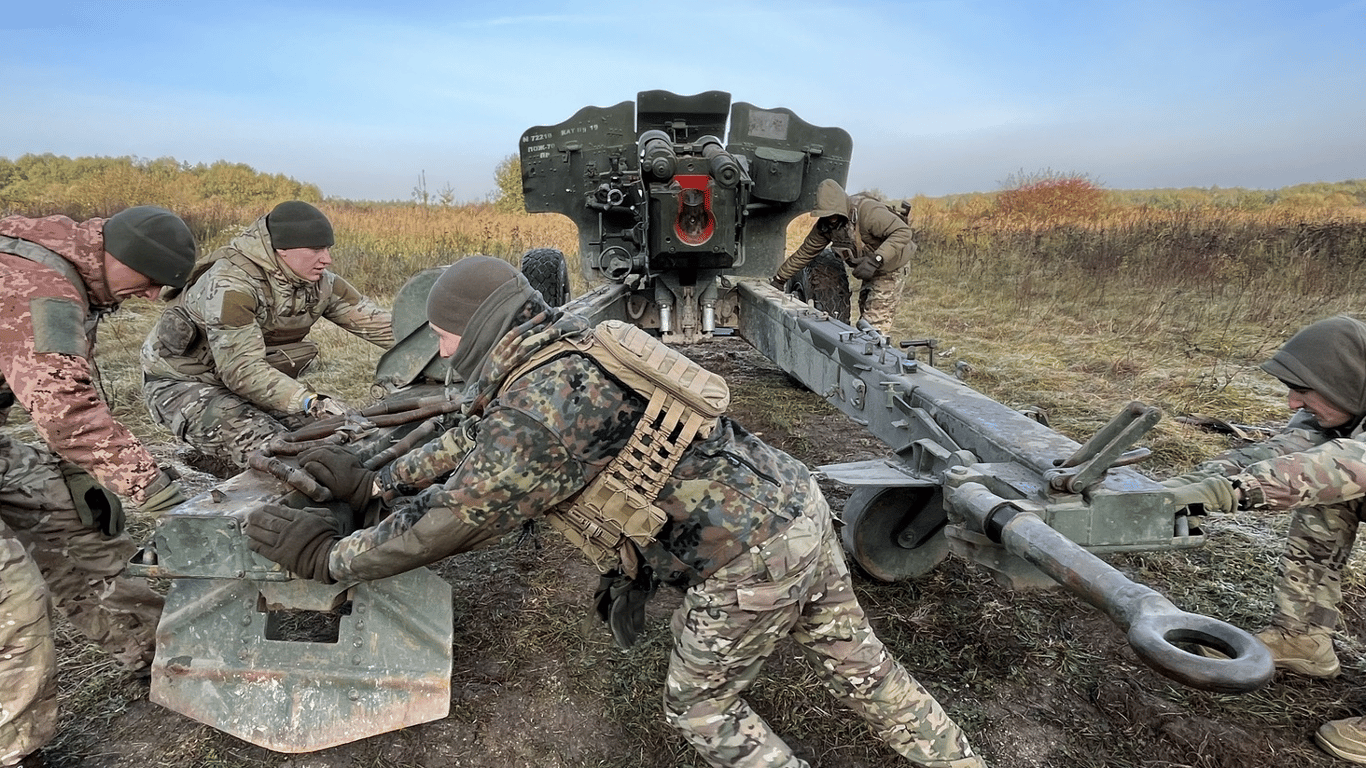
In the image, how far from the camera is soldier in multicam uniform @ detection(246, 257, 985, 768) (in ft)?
6.39

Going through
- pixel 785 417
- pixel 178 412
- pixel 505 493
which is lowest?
pixel 785 417

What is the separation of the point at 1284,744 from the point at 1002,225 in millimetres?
13906

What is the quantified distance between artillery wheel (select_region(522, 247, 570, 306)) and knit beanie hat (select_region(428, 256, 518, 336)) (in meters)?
4.50

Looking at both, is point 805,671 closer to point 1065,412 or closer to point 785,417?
point 785,417

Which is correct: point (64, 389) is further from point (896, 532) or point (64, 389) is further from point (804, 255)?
point (804, 255)

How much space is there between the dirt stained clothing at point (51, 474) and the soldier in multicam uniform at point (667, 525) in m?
0.58

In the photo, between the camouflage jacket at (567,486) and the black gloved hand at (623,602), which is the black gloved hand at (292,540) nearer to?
the camouflage jacket at (567,486)

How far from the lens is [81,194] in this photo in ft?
48.5

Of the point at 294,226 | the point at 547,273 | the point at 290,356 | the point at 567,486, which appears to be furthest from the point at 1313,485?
the point at 547,273

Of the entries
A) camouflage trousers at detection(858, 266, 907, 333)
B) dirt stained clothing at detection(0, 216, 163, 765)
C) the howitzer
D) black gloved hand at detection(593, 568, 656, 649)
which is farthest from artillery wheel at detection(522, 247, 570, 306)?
black gloved hand at detection(593, 568, 656, 649)

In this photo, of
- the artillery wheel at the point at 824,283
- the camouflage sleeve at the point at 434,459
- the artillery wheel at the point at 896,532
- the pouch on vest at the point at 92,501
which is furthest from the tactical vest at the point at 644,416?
the artillery wheel at the point at 824,283

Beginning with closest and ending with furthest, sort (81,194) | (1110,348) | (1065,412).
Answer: (1065,412)
(1110,348)
(81,194)

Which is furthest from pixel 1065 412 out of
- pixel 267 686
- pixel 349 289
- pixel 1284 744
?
pixel 267 686

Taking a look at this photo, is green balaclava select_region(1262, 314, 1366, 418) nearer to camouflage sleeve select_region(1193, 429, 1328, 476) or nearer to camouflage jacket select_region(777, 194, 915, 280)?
camouflage sleeve select_region(1193, 429, 1328, 476)
